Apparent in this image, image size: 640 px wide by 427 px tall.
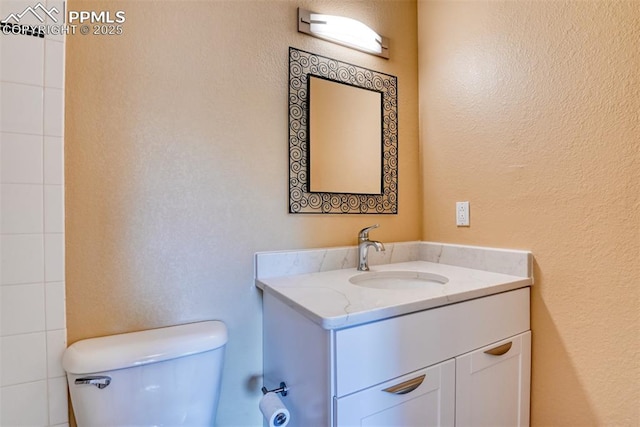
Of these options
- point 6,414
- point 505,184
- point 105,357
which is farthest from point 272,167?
point 6,414

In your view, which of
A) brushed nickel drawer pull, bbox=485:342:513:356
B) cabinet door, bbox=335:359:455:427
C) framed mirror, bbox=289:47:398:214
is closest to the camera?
cabinet door, bbox=335:359:455:427

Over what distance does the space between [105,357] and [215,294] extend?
1.12 feet

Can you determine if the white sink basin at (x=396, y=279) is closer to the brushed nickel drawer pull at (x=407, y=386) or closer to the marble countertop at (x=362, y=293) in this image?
the marble countertop at (x=362, y=293)

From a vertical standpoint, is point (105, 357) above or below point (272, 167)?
below

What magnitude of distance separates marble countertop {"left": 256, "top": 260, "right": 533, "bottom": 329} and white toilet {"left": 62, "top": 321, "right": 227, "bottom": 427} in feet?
0.94

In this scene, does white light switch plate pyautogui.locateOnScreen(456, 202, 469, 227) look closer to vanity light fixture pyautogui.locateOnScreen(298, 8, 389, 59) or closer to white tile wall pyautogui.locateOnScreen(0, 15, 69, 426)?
vanity light fixture pyautogui.locateOnScreen(298, 8, 389, 59)

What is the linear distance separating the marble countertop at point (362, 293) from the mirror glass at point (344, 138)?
1.29ft

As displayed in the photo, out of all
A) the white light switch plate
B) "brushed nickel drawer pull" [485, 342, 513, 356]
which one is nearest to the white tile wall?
"brushed nickel drawer pull" [485, 342, 513, 356]

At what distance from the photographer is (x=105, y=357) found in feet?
2.55

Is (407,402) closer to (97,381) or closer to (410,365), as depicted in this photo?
(410,365)

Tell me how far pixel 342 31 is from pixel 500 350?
1.38 m

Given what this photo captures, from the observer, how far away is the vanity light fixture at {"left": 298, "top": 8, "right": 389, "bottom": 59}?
1.20 meters

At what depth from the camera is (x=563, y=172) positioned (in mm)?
980

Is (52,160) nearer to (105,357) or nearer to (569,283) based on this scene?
(105,357)
